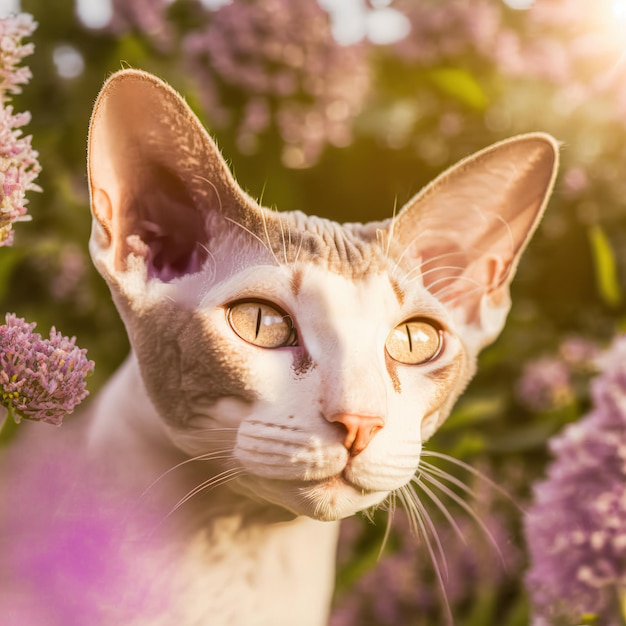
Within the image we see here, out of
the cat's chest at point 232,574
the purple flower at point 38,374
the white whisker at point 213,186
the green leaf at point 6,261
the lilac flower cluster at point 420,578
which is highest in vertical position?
the white whisker at point 213,186

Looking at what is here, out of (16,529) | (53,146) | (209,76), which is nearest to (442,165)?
(209,76)

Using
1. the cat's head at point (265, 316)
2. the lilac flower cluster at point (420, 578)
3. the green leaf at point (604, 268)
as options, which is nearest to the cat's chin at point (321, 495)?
the cat's head at point (265, 316)

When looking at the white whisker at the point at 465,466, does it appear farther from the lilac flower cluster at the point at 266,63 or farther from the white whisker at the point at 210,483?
the lilac flower cluster at the point at 266,63

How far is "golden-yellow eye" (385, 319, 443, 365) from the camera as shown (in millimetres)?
421

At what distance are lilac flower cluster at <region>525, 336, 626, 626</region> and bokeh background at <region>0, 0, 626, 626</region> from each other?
0.03 metres

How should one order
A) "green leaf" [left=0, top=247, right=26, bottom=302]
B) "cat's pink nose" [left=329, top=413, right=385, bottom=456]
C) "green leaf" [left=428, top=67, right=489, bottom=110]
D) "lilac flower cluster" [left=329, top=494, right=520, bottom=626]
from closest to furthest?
"cat's pink nose" [left=329, top=413, right=385, bottom=456], "green leaf" [left=0, top=247, right=26, bottom=302], "lilac flower cluster" [left=329, top=494, right=520, bottom=626], "green leaf" [left=428, top=67, right=489, bottom=110]

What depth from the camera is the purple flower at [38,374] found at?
375 mm

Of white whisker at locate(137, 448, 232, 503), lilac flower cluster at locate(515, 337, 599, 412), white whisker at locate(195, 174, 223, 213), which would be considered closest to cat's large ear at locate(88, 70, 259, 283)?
white whisker at locate(195, 174, 223, 213)

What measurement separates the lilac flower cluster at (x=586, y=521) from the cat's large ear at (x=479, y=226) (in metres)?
0.21

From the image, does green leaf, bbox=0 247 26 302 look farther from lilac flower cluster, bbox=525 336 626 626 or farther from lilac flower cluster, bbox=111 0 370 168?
lilac flower cluster, bbox=525 336 626 626

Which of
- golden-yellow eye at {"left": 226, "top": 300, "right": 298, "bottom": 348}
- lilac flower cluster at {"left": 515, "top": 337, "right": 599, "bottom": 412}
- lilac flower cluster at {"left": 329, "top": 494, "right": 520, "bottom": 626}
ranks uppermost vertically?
golden-yellow eye at {"left": 226, "top": 300, "right": 298, "bottom": 348}

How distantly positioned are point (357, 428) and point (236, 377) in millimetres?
73

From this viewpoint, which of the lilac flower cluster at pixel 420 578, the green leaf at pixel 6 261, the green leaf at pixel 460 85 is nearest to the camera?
the green leaf at pixel 6 261

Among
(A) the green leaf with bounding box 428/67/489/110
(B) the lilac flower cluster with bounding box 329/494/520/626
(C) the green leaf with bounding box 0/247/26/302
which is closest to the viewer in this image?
(C) the green leaf with bounding box 0/247/26/302
